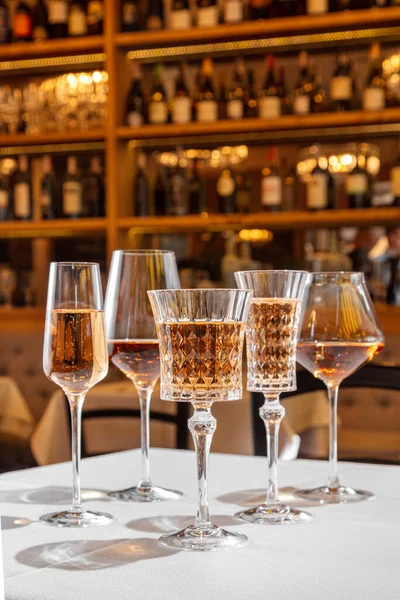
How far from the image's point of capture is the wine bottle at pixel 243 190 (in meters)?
3.79

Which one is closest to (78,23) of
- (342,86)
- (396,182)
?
(342,86)

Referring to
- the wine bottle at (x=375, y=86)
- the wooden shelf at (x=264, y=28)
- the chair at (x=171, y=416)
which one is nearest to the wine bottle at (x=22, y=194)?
the wooden shelf at (x=264, y=28)

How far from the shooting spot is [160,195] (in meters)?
3.87

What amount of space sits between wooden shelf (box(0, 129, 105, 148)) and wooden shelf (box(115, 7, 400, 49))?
374 mm

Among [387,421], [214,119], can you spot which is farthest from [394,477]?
[214,119]

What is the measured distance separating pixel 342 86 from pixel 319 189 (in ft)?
1.33

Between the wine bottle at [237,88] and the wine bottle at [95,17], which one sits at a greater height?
the wine bottle at [95,17]

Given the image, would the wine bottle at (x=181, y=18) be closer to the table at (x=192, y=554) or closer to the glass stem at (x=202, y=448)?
the table at (x=192, y=554)

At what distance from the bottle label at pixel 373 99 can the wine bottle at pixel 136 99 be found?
3.03 feet

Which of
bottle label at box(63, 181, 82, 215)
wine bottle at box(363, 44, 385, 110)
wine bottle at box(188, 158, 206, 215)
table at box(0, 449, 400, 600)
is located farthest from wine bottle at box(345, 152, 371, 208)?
table at box(0, 449, 400, 600)

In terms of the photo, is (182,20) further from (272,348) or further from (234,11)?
(272,348)

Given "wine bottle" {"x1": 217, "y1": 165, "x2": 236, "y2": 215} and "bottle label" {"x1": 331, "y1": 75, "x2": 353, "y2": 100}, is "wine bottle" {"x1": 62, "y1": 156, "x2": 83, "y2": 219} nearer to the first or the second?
"wine bottle" {"x1": 217, "y1": 165, "x2": 236, "y2": 215}

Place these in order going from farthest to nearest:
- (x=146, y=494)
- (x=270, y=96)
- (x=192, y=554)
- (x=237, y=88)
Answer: (x=237, y=88) < (x=270, y=96) < (x=146, y=494) < (x=192, y=554)

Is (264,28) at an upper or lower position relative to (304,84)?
upper
